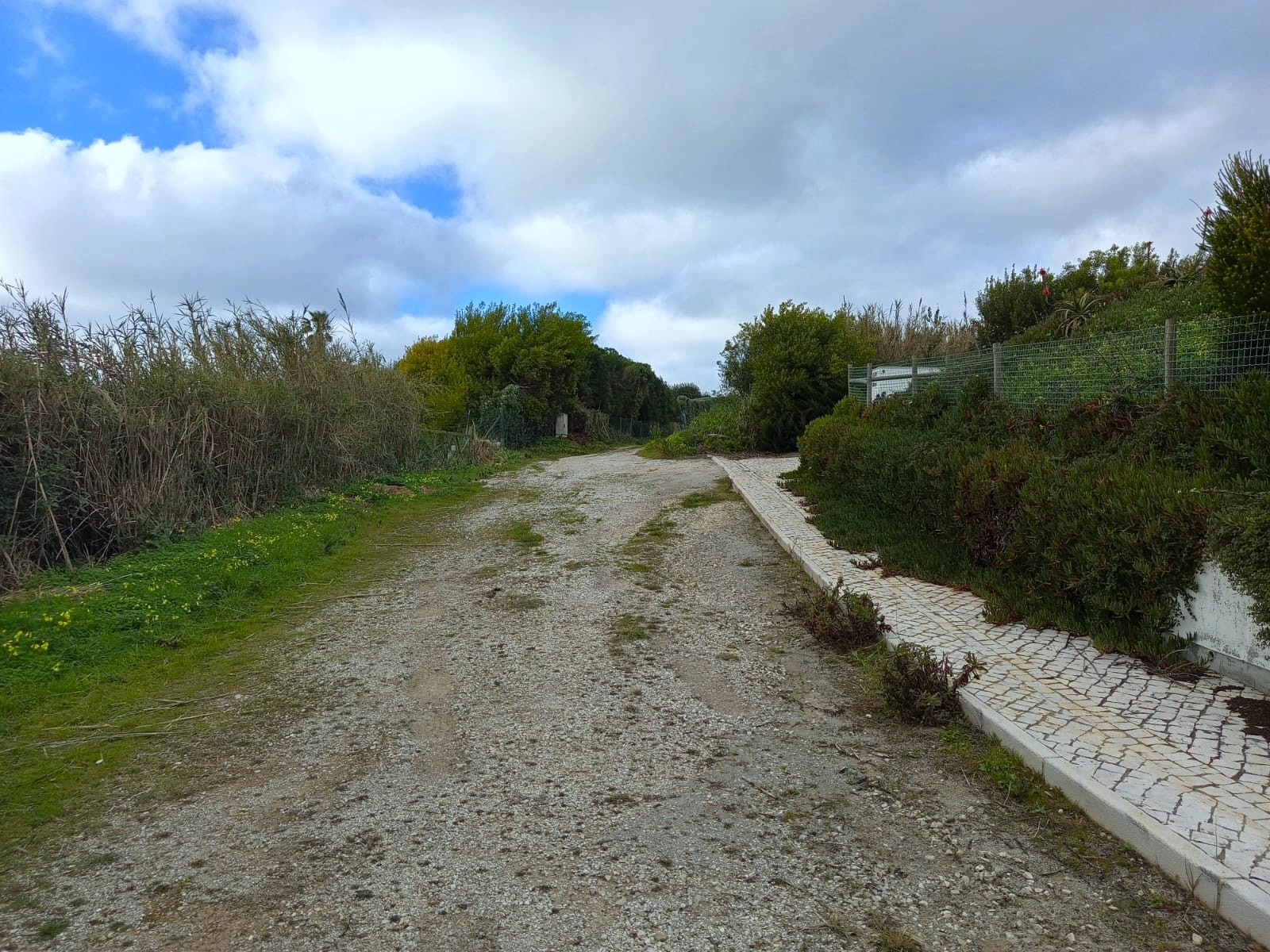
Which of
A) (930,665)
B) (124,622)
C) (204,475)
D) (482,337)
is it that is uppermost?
(482,337)

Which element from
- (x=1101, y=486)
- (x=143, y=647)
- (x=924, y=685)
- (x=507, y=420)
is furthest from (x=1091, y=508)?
(x=507, y=420)

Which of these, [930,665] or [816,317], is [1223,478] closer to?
[930,665]

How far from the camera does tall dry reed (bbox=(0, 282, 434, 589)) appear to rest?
777 centimetres

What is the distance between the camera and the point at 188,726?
4461 mm

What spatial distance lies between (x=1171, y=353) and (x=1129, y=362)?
1.68 ft

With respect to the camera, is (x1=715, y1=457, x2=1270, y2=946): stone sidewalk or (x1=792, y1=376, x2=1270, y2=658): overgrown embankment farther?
(x1=792, y1=376, x2=1270, y2=658): overgrown embankment

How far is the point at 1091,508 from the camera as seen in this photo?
4.96 metres

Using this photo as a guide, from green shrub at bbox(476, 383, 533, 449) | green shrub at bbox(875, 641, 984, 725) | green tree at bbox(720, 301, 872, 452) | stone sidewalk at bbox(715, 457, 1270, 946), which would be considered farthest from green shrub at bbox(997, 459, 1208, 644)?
green shrub at bbox(476, 383, 533, 449)

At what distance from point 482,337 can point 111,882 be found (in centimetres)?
3114

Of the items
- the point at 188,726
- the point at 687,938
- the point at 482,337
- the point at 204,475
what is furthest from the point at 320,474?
the point at 482,337

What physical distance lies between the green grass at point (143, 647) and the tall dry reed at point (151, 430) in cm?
63

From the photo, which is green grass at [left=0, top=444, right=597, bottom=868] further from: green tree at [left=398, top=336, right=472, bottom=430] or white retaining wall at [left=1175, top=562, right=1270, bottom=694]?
green tree at [left=398, top=336, right=472, bottom=430]

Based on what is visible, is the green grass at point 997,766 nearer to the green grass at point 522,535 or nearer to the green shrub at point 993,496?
the green shrub at point 993,496

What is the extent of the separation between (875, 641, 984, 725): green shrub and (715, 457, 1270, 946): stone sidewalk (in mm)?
90
